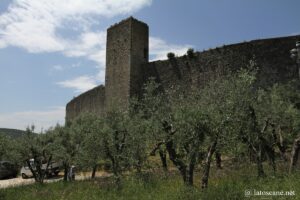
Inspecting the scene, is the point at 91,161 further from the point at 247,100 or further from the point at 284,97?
the point at 284,97

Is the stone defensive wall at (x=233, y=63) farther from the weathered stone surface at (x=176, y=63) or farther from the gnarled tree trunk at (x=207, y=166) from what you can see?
the gnarled tree trunk at (x=207, y=166)

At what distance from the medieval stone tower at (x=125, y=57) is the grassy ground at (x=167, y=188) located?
14.0 m

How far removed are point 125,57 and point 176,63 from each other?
4.44 m

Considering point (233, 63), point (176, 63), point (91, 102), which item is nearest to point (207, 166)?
point (233, 63)

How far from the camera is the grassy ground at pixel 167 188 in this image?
33.6 ft

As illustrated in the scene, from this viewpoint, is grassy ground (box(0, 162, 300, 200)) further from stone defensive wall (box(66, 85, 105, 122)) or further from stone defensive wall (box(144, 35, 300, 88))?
stone defensive wall (box(66, 85, 105, 122))

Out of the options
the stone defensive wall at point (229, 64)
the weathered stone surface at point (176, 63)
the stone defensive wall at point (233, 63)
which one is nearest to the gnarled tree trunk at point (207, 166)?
the stone defensive wall at point (229, 64)

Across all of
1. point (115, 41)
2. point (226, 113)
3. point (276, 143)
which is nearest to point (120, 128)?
point (226, 113)

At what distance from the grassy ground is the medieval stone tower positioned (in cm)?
1396

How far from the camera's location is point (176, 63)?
28.5 metres

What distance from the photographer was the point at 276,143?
1612cm

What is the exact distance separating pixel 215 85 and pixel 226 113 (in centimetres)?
283

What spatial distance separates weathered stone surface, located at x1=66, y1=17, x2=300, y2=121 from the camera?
23.7 metres

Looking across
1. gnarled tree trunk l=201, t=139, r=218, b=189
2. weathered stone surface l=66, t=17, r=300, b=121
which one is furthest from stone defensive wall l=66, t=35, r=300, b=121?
gnarled tree trunk l=201, t=139, r=218, b=189
